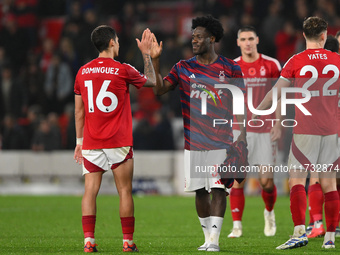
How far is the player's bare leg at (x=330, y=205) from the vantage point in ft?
24.3

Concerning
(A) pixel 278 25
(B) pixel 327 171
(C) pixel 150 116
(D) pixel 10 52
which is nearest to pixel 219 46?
(A) pixel 278 25

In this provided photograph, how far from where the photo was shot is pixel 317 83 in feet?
24.4

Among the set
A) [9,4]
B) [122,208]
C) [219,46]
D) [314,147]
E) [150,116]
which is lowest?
[122,208]

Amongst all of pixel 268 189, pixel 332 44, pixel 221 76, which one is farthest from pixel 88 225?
pixel 332 44

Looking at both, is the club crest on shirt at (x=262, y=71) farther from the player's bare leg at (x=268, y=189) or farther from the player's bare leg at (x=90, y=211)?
the player's bare leg at (x=90, y=211)

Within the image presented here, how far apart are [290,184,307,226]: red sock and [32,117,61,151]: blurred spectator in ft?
38.8

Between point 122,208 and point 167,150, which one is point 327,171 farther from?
point 167,150

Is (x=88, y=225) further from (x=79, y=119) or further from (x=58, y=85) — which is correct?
(x=58, y=85)

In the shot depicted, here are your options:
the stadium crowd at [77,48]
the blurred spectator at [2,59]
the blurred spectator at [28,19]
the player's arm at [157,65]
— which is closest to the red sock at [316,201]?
the player's arm at [157,65]

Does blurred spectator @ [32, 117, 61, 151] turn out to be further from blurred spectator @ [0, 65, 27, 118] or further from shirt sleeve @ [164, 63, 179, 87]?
shirt sleeve @ [164, 63, 179, 87]

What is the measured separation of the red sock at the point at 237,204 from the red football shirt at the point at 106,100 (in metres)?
2.73

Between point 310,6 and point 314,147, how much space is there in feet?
40.8

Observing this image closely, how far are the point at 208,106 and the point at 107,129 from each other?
1.11 m

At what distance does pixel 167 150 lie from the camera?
59.9 ft
